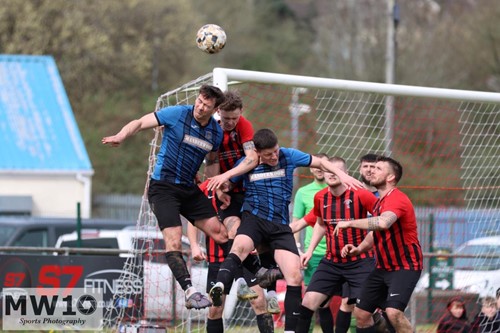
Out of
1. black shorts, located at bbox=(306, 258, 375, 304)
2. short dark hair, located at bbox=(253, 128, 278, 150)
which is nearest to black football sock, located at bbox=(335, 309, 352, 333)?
black shorts, located at bbox=(306, 258, 375, 304)

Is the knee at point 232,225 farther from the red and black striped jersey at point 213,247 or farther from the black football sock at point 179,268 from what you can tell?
the black football sock at point 179,268

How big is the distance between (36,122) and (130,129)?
20.8m

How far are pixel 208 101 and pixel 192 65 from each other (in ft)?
107

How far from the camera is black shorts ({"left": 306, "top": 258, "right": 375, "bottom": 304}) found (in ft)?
31.0

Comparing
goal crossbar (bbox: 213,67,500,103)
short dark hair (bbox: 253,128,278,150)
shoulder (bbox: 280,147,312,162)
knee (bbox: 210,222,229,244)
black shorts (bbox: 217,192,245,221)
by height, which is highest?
goal crossbar (bbox: 213,67,500,103)

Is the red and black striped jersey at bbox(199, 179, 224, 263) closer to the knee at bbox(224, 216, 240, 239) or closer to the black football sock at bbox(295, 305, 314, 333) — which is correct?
the knee at bbox(224, 216, 240, 239)

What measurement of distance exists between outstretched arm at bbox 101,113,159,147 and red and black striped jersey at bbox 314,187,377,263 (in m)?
2.22

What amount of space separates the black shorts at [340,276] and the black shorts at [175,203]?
147 cm

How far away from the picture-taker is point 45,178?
27000 mm

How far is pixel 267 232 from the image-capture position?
349 inches

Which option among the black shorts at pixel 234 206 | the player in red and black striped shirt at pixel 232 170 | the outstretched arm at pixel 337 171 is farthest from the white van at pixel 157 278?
the outstretched arm at pixel 337 171

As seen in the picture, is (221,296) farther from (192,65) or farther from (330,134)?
(192,65)

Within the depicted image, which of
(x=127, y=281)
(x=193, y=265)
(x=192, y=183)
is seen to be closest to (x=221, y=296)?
(x=192, y=183)

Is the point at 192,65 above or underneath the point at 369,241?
above
